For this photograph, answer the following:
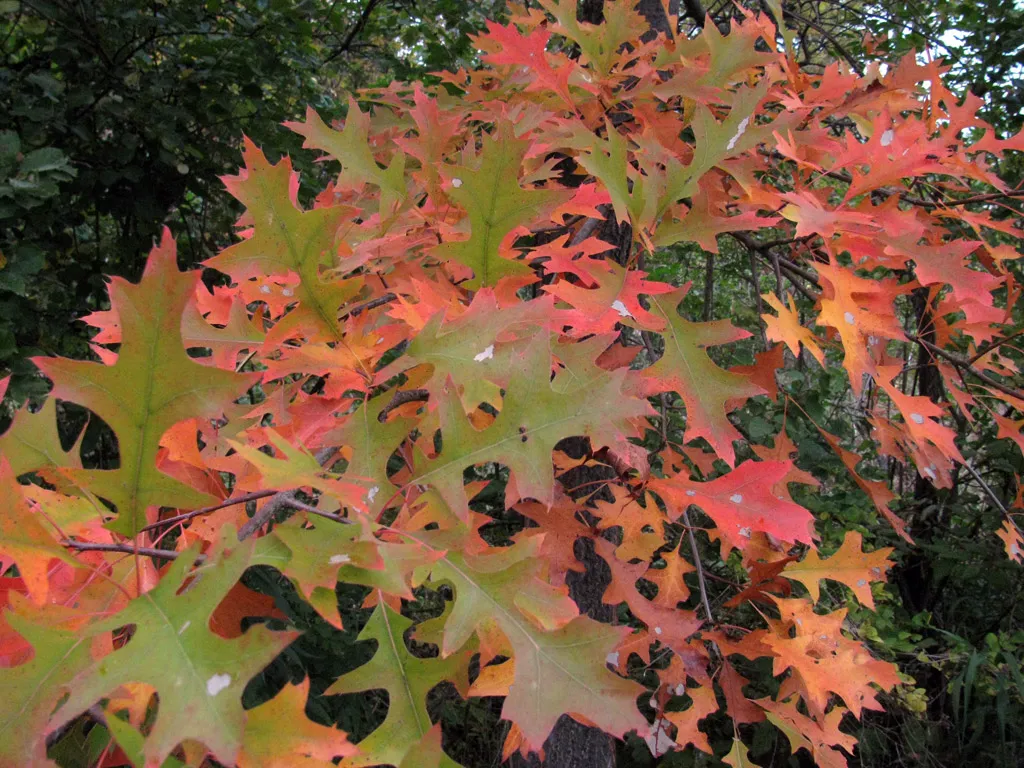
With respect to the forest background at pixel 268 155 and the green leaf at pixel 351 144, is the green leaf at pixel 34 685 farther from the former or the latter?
the forest background at pixel 268 155

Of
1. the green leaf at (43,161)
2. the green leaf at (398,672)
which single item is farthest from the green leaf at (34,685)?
the green leaf at (43,161)

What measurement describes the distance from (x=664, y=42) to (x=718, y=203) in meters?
0.37

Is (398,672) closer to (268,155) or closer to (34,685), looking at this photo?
(34,685)

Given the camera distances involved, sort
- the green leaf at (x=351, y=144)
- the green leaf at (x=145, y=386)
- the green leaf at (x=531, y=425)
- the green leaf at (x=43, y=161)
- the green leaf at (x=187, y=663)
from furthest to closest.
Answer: the green leaf at (x=43, y=161), the green leaf at (x=351, y=144), the green leaf at (x=531, y=425), the green leaf at (x=145, y=386), the green leaf at (x=187, y=663)

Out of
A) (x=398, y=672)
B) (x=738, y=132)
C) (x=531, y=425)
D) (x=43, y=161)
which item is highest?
(x=43, y=161)

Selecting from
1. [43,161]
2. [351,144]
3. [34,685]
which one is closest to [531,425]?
[34,685]

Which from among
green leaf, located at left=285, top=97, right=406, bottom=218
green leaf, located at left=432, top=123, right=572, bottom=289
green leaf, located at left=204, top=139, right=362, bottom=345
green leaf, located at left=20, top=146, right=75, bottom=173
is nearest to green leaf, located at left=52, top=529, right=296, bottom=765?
green leaf, located at left=204, top=139, right=362, bottom=345

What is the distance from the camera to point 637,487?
1.04 metres

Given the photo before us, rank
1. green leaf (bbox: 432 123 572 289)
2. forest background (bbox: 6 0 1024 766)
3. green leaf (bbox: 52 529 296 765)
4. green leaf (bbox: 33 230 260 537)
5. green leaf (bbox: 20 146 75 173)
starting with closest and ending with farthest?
green leaf (bbox: 52 529 296 765)
green leaf (bbox: 33 230 260 537)
green leaf (bbox: 432 123 572 289)
green leaf (bbox: 20 146 75 173)
forest background (bbox: 6 0 1024 766)

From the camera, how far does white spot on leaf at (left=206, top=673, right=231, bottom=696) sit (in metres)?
0.50

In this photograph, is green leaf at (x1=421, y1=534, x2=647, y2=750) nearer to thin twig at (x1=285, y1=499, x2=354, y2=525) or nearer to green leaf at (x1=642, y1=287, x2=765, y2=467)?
thin twig at (x1=285, y1=499, x2=354, y2=525)

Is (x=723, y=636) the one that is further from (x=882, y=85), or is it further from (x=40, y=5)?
(x=40, y=5)

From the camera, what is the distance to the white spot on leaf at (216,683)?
50 centimetres

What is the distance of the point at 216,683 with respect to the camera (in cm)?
50
